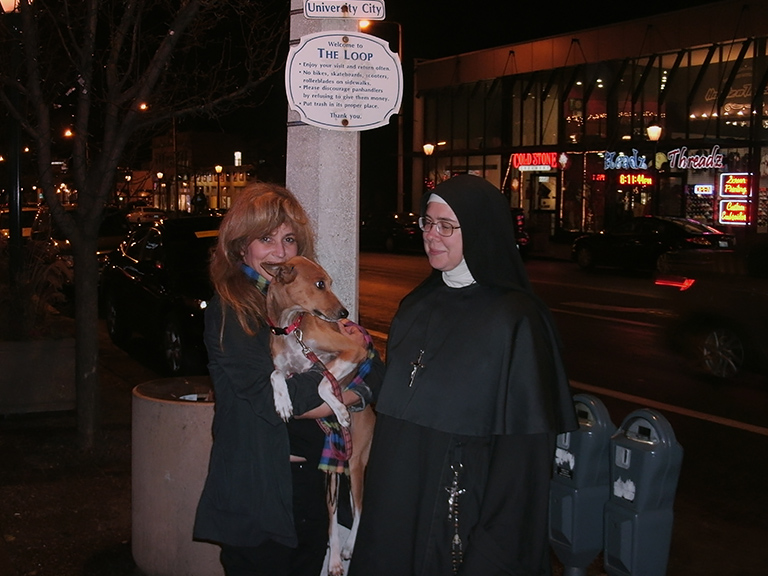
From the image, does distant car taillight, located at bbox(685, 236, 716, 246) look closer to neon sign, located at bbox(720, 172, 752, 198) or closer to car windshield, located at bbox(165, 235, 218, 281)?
neon sign, located at bbox(720, 172, 752, 198)

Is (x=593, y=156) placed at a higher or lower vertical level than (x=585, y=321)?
higher

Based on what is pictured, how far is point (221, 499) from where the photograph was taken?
2.90 meters

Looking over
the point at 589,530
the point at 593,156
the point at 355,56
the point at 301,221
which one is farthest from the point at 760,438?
the point at 593,156

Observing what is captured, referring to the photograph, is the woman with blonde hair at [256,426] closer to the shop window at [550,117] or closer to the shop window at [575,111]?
the shop window at [575,111]

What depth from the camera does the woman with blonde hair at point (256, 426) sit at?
2852 mm

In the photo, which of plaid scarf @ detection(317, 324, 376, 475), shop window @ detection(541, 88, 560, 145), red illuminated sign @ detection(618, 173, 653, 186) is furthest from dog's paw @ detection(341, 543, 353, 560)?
shop window @ detection(541, 88, 560, 145)

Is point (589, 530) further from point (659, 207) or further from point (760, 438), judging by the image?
point (659, 207)

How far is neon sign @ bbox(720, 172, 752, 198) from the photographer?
94.0 ft

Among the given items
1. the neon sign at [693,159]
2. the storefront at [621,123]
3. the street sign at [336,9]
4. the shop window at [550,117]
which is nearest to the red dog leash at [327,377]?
the street sign at [336,9]

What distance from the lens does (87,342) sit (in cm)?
677

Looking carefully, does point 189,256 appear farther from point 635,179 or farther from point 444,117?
point 444,117

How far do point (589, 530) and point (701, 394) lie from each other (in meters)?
6.37

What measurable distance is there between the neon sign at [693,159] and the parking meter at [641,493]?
1111 inches

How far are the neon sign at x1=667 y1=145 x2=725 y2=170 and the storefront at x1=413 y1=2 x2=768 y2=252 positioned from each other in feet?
0.12
